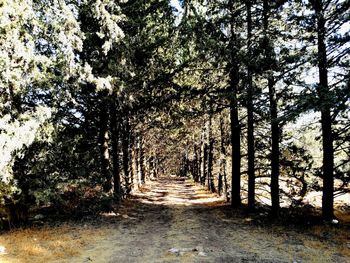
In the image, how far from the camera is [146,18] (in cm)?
1847

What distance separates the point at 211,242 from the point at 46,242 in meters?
5.21

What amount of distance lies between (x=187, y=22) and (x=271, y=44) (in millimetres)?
3875

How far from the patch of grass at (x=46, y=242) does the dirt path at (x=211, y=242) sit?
1.81 feet


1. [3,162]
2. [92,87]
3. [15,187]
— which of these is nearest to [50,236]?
[15,187]

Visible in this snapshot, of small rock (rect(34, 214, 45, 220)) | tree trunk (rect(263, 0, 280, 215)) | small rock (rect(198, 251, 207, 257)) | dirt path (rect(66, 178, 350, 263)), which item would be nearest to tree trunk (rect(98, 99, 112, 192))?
dirt path (rect(66, 178, 350, 263))

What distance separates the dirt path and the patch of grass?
21.8 inches

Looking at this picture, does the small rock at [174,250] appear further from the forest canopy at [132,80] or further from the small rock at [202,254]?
the forest canopy at [132,80]

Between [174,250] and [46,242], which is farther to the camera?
[46,242]

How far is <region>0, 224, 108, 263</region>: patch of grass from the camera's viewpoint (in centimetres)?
1014

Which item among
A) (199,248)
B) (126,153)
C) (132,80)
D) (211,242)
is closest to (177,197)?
(126,153)

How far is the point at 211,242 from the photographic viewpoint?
36.6ft

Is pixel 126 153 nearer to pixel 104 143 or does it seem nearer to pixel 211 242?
pixel 104 143

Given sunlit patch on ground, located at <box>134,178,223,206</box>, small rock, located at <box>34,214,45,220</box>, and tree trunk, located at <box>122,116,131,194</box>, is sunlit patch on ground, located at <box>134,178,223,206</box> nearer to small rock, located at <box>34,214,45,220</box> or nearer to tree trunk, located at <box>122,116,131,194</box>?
tree trunk, located at <box>122,116,131,194</box>

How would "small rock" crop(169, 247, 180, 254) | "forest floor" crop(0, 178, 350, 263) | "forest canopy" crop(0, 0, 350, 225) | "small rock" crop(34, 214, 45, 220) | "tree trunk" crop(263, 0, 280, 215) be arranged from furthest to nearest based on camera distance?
"small rock" crop(34, 214, 45, 220) < "tree trunk" crop(263, 0, 280, 215) < "forest canopy" crop(0, 0, 350, 225) < "small rock" crop(169, 247, 180, 254) < "forest floor" crop(0, 178, 350, 263)
